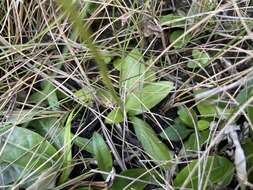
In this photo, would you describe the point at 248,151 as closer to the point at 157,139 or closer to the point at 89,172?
the point at 157,139

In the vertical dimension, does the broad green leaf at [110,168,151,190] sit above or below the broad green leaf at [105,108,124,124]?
below

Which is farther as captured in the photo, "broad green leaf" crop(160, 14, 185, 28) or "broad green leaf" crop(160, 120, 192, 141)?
"broad green leaf" crop(160, 14, 185, 28)

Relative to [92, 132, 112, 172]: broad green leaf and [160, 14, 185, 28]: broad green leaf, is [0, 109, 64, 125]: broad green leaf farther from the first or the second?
[160, 14, 185, 28]: broad green leaf

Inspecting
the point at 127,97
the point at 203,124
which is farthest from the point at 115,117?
the point at 203,124

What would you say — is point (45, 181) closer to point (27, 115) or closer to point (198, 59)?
point (27, 115)

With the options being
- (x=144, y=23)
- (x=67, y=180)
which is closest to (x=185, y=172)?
(x=67, y=180)

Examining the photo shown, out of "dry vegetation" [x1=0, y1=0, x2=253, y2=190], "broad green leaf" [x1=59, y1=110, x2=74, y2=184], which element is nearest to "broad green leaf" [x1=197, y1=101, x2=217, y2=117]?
"dry vegetation" [x1=0, y1=0, x2=253, y2=190]
